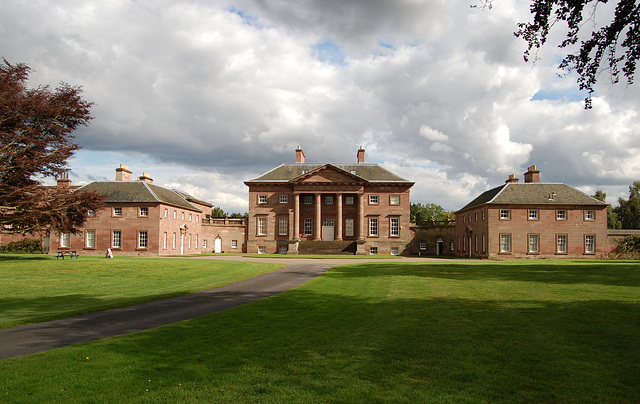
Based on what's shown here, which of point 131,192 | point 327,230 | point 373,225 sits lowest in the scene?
point 327,230

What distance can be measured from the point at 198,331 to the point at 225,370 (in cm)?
301

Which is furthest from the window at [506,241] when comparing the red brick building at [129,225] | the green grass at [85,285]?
the red brick building at [129,225]

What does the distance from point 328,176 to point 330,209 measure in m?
5.00

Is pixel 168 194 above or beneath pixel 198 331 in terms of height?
above

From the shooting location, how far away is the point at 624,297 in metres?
13.7

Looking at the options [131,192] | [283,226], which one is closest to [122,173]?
[131,192]

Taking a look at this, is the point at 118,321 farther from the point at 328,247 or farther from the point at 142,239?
the point at 328,247

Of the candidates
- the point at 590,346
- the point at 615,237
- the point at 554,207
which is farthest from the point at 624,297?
the point at 615,237

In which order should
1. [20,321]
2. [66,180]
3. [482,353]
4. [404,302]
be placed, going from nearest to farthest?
[482,353] < [20,321] < [404,302] < [66,180]

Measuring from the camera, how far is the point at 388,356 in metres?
7.55

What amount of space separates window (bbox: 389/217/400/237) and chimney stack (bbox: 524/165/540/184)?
16.6 m

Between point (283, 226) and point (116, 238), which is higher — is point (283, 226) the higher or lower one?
the higher one

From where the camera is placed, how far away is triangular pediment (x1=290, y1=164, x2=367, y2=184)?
5828cm

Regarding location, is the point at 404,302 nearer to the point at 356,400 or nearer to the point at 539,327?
the point at 539,327
